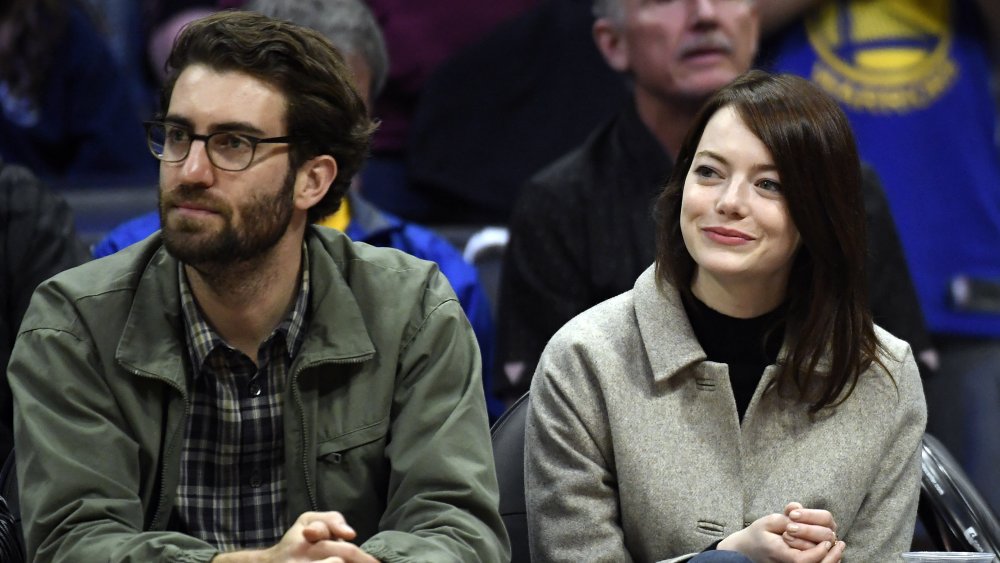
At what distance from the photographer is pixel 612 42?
4273 mm

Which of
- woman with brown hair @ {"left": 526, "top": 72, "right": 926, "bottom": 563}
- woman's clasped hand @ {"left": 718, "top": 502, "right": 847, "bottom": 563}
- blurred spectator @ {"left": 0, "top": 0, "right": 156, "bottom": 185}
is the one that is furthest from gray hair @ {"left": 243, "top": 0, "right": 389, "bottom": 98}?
woman's clasped hand @ {"left": 718, "top": 502, "right": 847, "bottom": 563}

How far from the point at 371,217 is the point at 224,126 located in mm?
1351

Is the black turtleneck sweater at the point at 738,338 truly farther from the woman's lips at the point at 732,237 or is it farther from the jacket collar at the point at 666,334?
the woman's lips at the point at 732,237

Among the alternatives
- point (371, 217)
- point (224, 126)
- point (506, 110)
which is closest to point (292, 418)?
point (224, 126)

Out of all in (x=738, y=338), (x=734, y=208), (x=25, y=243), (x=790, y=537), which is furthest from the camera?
(x=25, y=243)

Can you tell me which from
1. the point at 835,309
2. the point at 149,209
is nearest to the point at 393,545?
the point at 835,309

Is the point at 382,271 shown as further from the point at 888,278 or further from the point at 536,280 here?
the point at 888,278

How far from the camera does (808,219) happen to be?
2.86 m

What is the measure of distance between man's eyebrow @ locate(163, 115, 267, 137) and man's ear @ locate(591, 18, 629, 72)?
5.64 feet

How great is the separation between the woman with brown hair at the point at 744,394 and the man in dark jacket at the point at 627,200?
927mm

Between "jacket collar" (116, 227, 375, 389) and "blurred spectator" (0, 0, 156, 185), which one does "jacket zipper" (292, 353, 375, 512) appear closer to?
"jacket collar" (116, 227, 375, 389)

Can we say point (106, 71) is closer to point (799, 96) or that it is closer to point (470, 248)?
point (470, 248)

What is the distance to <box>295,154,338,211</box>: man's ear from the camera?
284 centimetres

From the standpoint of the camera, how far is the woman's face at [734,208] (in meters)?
2.85
